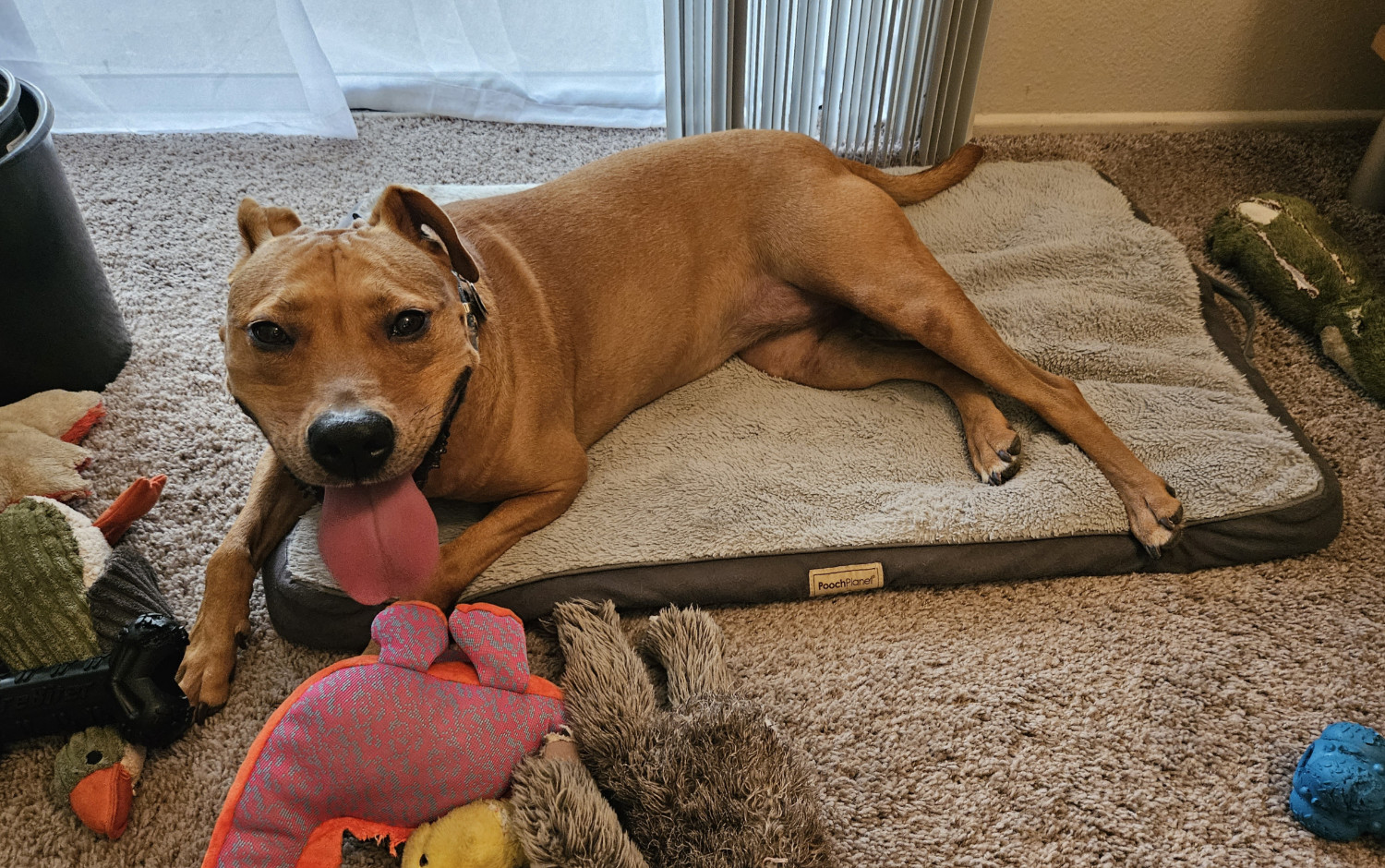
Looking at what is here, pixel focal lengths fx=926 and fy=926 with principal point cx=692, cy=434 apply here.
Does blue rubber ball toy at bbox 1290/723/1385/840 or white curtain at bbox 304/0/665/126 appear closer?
blue rubber ball toy at bbox 1290/723/1385/840

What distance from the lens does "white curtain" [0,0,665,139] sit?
3498 millimetres

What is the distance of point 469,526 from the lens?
81.1 inches

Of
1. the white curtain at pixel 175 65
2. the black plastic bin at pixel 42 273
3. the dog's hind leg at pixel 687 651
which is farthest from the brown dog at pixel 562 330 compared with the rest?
the white curtain at pixel 175 65

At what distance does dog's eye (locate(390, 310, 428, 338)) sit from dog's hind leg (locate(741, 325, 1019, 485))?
1.17 metres

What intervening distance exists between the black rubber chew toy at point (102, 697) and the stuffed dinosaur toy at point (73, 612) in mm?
10

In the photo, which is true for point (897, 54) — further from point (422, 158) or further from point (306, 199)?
point (306, 199)

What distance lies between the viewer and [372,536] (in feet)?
5.51

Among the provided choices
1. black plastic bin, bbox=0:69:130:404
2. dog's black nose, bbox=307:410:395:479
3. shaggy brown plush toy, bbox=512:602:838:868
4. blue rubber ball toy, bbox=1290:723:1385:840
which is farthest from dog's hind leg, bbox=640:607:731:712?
black plastic bin, bbox=0:69:130:404

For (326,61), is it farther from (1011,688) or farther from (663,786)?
(1011,688)

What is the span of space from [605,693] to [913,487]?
93cm

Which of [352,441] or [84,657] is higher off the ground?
[352,441]

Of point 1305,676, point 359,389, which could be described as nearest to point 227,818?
point 359,389

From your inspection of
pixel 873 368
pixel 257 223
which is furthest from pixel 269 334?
pixel 873 368

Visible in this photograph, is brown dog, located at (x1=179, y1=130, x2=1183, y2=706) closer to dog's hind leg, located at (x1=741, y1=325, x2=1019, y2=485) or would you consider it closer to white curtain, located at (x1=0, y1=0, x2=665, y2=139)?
dog's hind leg, located at (x1=741, y1=325, x2=1019, y2=485)
